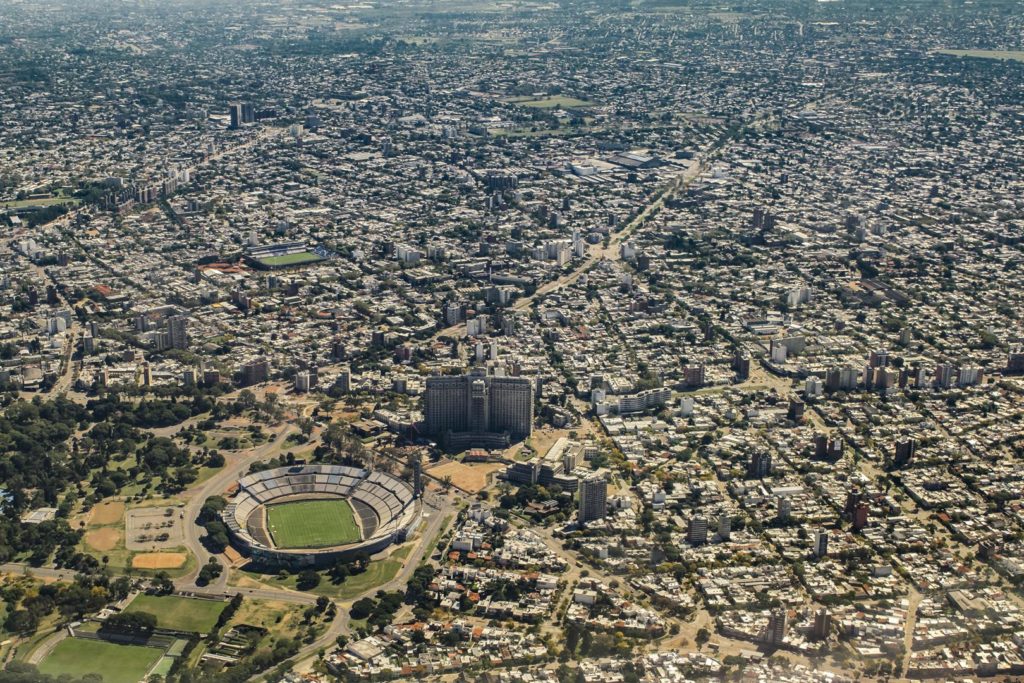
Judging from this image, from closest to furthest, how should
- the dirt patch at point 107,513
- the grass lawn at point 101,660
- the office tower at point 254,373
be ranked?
1. the grass lawn at point 101,660
2. the dirt patch at point 107,513
3. the office tower at point 254,373

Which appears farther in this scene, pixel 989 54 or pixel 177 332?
pixel 989 54

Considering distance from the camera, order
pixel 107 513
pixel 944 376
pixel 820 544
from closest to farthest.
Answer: pixel 820 544, pixel 107 513, pixel 944 376

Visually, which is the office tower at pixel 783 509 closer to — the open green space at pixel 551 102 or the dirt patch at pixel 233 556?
the dirt patch at pixel 233 556

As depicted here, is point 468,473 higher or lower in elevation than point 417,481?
lower

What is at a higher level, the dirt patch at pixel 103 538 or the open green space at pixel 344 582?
the open green space at pixel 344 582

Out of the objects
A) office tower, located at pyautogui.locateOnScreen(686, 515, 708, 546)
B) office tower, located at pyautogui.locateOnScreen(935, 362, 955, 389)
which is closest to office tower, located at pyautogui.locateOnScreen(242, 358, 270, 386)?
office tower, located at pyautogui.locateOnScreen(686, 515, 708, 546)

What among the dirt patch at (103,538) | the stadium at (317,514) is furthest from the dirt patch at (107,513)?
the stadium at (317,514)

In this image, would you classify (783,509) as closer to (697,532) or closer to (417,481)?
(697,532)

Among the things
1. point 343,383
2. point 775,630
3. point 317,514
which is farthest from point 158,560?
point 775,630
